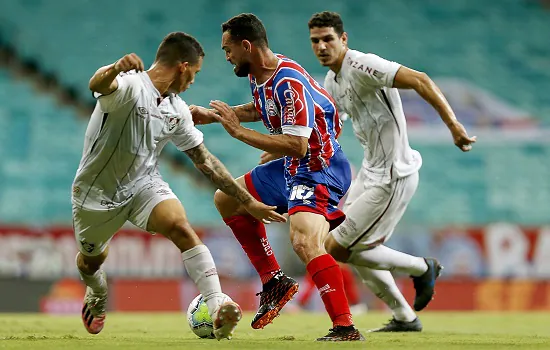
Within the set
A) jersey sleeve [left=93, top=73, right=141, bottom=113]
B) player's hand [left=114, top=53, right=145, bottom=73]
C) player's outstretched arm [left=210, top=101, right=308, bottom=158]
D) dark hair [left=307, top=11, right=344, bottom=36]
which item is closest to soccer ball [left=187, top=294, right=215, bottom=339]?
player's outstretched arm [left=210, top=101, right=308, bottom=158]

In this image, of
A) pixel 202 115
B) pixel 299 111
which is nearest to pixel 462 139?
pixel 299 111

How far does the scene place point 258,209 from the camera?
664cm

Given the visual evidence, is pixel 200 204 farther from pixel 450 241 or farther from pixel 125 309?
pixel 450 241

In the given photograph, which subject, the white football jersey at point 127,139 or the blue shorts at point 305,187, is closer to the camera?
the white football jersey at point 127,139

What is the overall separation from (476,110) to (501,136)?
0.88m

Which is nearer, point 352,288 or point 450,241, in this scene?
point 352,288

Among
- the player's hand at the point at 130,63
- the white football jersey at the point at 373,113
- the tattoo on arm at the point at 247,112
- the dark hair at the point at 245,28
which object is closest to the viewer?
the player's hand at the point at 130,63

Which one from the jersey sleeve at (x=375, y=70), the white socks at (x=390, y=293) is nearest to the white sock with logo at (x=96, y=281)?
the white socks at (x=390, y=293)

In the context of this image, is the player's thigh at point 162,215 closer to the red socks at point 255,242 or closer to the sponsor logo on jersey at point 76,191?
the sponsor logo on jersey at point 76,191

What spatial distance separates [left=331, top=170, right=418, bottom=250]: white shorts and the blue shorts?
800mm

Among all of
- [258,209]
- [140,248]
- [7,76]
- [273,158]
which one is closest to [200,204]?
[140,248]

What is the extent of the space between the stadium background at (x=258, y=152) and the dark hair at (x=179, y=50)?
27.7 ft

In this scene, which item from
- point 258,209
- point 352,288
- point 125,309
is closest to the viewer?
point 258,209

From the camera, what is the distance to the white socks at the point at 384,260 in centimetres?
852
